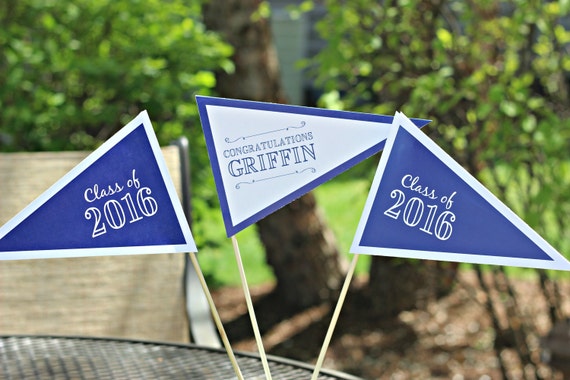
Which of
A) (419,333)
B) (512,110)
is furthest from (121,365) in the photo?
(419,333)

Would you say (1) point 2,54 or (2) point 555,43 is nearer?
(2) point 555,43

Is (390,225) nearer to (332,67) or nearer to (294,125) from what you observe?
(294,125)

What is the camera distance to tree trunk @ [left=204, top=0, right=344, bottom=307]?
4426 millimetres

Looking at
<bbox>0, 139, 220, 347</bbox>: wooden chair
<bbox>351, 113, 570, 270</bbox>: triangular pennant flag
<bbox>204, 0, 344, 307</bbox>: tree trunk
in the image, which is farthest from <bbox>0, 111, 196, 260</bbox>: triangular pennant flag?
<bbox>204, 0, 344, 307</bbox>: tree trunk

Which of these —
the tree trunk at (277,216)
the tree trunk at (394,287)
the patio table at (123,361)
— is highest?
the tree trunk at (277,216)

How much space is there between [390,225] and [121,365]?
0.79 m

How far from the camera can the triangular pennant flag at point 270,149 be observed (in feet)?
4.33

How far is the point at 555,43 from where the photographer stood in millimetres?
3176

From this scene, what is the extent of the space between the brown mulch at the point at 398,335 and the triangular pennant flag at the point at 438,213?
7.36 feet

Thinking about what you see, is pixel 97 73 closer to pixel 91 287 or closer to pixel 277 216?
pixel 91 287

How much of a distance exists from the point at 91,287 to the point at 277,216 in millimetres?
2087

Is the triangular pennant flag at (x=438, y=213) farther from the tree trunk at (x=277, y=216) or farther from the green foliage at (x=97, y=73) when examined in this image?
the tree trunk at (x=277, y=216)

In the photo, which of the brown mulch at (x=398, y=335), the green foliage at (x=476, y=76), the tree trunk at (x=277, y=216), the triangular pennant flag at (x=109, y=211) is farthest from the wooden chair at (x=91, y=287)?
the tree trunk at (x=277, y=216)

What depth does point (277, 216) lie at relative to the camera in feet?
14.9
